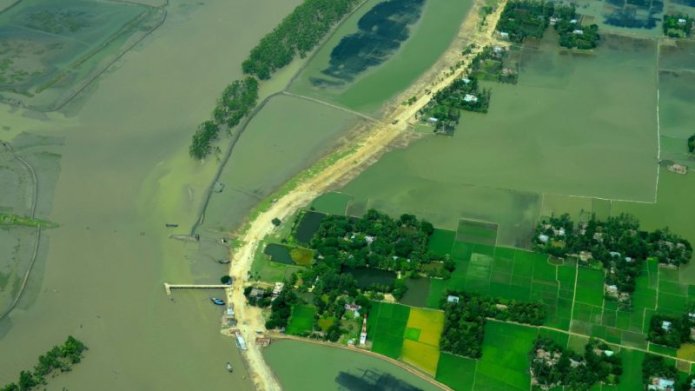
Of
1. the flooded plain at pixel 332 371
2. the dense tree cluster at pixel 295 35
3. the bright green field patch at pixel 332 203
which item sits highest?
the dense tree cluster at pixel 295 35

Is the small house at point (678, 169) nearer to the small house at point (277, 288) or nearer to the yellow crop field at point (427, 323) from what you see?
the yellow crop field at point (427, 323)

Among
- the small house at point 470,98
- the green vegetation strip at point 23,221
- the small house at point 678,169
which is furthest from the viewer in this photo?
the small house at point 470,98

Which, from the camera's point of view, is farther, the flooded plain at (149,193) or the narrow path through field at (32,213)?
the narrow path through field at (32,213)

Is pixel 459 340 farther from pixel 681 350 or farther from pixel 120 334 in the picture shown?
pixel 120 334

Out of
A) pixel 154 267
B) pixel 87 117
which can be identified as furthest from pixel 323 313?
pixel 87 117

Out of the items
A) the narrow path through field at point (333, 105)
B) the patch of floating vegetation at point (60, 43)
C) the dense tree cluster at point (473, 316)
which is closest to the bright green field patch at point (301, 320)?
the dense tree cluster at point (473, 316)

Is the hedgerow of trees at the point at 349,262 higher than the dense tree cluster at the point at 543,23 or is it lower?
lower

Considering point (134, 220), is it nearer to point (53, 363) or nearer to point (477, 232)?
point (53, 363)

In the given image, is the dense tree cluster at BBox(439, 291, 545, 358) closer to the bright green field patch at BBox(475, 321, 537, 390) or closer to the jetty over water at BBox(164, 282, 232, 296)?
the bright green field patch at BBox(475, 321, 537, 390)
